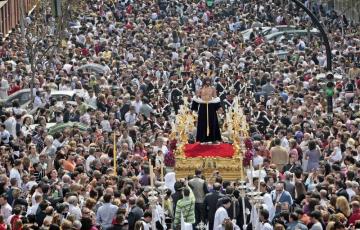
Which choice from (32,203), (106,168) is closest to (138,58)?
(106,168)

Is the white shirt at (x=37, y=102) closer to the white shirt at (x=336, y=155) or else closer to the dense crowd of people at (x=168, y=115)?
the dense crowd of people at (x=168, y=115)

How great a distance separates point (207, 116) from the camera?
40531 millimetres

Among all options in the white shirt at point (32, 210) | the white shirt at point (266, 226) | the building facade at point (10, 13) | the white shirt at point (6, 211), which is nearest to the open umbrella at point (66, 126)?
the white shirt at point (32, 210)

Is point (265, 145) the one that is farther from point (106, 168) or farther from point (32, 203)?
point (32, 203)

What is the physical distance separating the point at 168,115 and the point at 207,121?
5.29 metres

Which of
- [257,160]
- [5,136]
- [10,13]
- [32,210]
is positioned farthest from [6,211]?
[10,13]

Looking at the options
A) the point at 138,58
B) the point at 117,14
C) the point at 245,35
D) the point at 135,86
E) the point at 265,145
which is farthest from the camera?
the point at 117,14

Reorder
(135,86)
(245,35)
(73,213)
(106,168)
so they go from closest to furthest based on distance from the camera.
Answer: (73,213) → (106,168) → (135,86) → (245,35)

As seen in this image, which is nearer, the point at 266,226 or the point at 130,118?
the point at 266,226

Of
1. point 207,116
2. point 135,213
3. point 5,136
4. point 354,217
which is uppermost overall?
point 207,116

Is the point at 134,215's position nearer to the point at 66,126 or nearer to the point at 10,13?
the point at 66,126

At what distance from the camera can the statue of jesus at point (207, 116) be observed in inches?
1594

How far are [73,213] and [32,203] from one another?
1.53 metres

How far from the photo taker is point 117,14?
69.8 m
